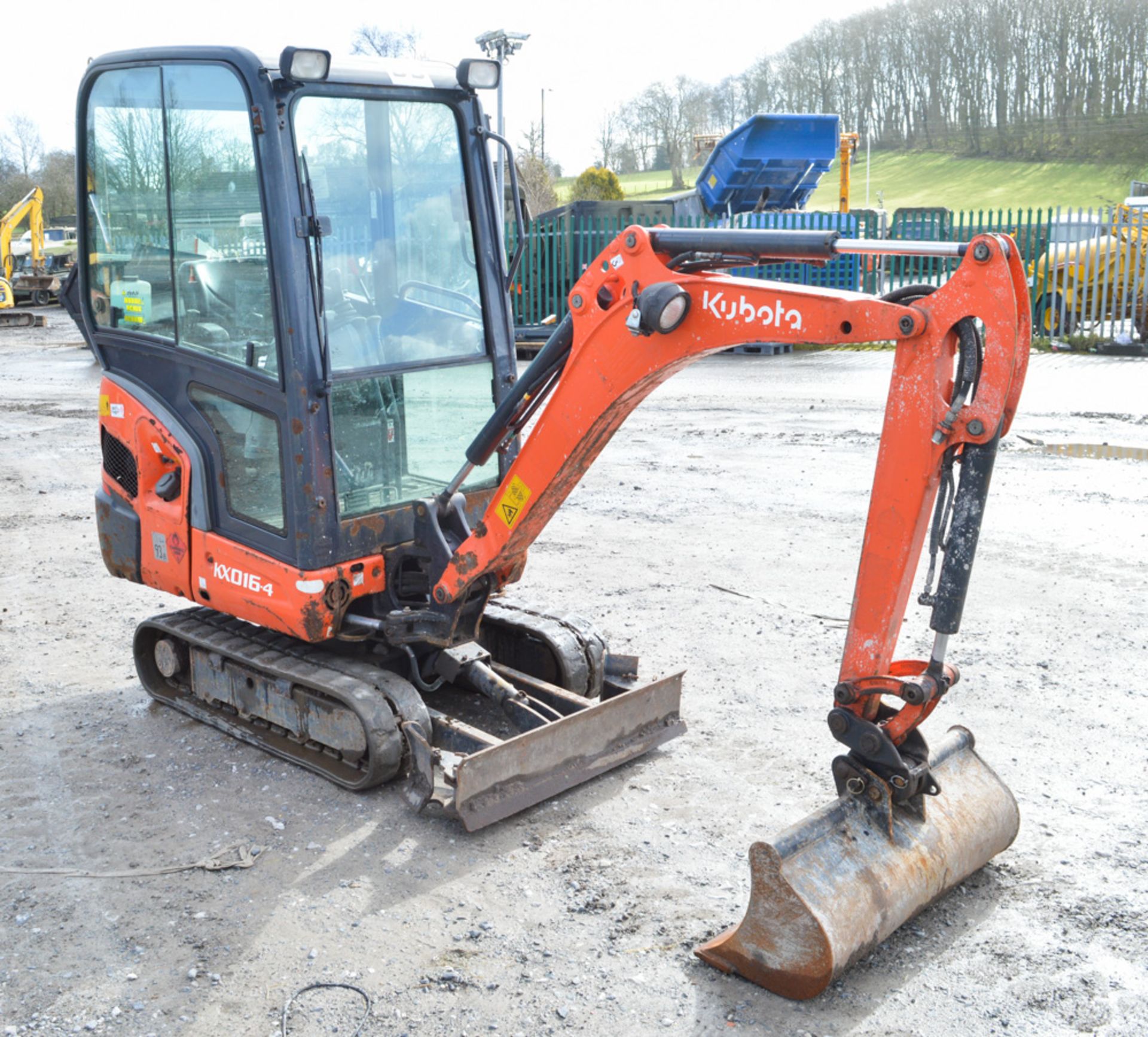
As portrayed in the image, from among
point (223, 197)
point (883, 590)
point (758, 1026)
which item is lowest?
point (758, 1026)

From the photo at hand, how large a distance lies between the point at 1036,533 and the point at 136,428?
616 centimetres

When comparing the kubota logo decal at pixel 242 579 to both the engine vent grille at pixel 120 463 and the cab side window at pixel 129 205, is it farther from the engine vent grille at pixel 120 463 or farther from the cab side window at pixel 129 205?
the cab side window at pixel 129 205

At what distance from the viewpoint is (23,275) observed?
102ft

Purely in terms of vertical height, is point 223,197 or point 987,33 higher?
point 987,33

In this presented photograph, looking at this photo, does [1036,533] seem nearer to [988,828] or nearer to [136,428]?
[988,828]

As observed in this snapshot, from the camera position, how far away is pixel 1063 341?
19516 mm

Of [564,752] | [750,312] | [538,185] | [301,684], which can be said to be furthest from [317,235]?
[538,185]

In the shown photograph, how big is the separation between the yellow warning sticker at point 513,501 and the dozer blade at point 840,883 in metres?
1.63

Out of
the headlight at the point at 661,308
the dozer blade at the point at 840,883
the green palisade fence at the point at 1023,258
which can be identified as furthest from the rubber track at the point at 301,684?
the green palisade fence at the point at 1023,258

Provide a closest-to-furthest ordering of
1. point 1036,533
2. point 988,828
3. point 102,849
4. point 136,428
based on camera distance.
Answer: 1. point 988,828
2. point 102,849
3. point 136,428
4. point 1036,533

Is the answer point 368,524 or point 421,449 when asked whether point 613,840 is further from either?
point 421,449

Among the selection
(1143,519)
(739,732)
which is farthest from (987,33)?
(739,732)

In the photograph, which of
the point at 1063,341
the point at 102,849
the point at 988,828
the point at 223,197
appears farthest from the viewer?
the point at 1063,341

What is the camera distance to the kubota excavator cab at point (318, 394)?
4.84 metres
